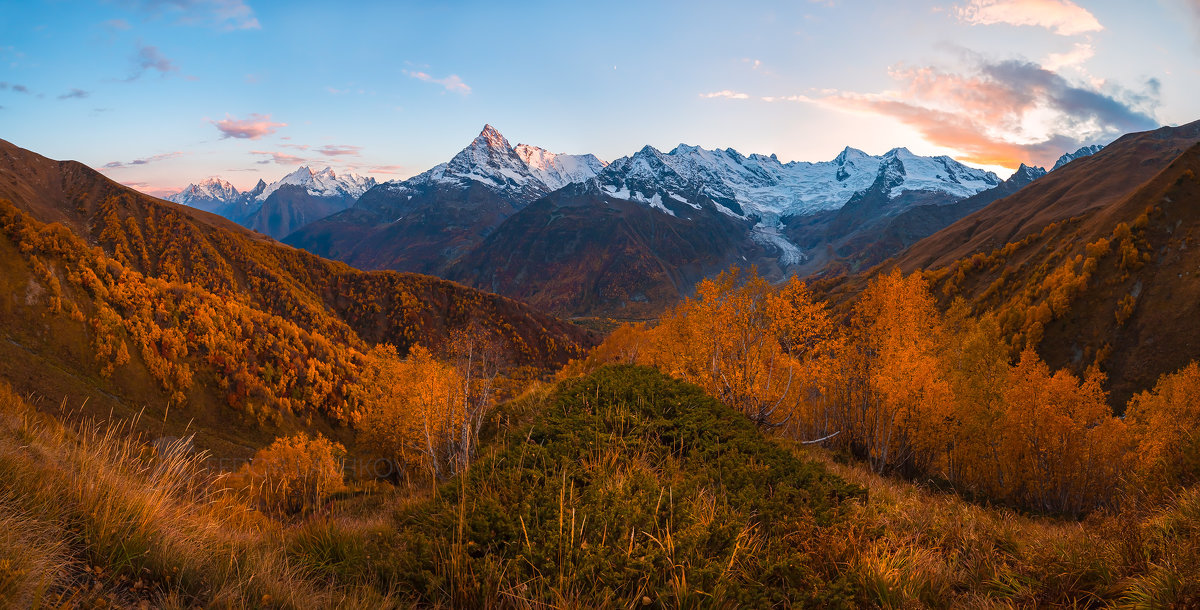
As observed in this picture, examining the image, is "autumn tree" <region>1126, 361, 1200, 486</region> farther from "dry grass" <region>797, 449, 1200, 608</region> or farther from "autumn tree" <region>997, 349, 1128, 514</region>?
"dry grass" <region>797, 449, 1200, 608</region>

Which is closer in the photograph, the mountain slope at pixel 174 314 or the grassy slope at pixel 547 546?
the grassy slope at pixel 547 546

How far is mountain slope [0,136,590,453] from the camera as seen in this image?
304ft

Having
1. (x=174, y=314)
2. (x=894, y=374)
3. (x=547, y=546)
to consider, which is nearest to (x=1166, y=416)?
(x=894, y=374)

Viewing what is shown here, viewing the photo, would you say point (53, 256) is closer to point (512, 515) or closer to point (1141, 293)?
point (512, 515)

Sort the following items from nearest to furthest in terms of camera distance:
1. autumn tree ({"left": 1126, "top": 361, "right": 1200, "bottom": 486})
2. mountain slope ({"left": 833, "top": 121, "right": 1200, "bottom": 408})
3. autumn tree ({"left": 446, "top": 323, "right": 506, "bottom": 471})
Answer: autumn tree ({"left": 446, "top": 323, "right": 506, "bottom": 471}) → autumn tree ({"left": 1126, "top": 361, "right": 1200, "bottom": 486}) → mountain slope ({"left": 833, "top": 121, "right": 1200, "bottom": 408})

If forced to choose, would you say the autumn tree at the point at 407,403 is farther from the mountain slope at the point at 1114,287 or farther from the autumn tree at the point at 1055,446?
the mountain slope at the point at 1114,287

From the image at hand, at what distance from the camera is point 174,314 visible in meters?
111

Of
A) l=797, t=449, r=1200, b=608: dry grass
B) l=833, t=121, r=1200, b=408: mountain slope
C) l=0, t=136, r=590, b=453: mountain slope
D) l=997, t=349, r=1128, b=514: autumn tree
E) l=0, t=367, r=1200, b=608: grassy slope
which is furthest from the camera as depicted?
l=0, t=136, r=590, b=453: mountain slope

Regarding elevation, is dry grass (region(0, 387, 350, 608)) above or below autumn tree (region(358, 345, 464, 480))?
above

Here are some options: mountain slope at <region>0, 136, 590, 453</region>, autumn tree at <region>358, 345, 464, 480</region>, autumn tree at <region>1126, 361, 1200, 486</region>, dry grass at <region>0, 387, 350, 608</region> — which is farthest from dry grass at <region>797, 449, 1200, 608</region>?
mountain slope at <region>0, 136, 590, 453</region>

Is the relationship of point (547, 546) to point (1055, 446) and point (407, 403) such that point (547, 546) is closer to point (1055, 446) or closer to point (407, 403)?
point (407, 403)

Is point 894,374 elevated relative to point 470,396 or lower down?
elevated

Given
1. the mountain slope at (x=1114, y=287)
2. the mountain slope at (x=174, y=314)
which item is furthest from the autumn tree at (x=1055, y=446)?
the mountain slope at (x=174, y=314)

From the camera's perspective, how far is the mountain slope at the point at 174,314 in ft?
304
